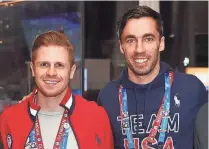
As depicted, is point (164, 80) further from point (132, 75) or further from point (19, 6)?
point (19, 6)

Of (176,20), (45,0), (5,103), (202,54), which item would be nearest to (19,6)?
(45,0)

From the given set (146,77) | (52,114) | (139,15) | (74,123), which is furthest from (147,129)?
(139,15)

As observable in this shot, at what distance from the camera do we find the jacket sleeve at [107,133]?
6.79 feet

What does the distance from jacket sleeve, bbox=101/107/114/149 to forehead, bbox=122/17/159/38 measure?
47cm

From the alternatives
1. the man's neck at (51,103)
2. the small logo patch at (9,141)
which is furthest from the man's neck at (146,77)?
the small logo patch at (9,141)

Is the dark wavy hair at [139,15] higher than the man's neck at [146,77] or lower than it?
higher

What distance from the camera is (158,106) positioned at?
84.0 inches

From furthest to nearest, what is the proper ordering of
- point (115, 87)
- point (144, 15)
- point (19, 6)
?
point (19, 6) < point (115, 87) < point (144, 15)

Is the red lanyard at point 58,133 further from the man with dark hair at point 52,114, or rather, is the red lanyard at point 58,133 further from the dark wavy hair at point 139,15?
the dark wavy hair at point 139,15

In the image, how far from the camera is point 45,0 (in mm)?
4141

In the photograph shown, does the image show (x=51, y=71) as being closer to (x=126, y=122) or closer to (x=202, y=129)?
(x=126, y=122)

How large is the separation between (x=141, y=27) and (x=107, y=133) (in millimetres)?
610

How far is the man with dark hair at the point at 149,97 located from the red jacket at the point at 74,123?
0.12 m

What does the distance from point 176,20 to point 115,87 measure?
247cm
